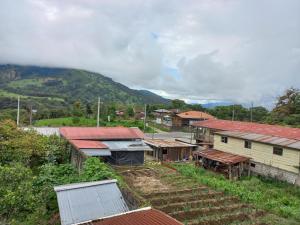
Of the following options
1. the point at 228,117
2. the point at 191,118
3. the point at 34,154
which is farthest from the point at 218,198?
the point at 228,117

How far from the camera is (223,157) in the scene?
84.1ft

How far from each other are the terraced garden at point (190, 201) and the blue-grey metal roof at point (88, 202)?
3.60 m

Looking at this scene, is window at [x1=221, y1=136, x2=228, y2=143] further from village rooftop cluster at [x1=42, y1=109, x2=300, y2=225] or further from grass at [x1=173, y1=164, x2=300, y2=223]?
grass at [x1=173, y1=164, x2=300, y2=223]

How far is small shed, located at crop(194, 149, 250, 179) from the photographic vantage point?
24203 millimetres

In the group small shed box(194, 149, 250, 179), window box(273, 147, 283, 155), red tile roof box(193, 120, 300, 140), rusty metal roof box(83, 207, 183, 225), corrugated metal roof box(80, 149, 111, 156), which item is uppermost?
red tile roof box(193, 120, 300, 140)

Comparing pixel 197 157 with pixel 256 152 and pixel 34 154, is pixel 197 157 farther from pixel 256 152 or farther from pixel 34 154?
pixel 34 154

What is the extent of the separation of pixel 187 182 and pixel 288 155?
8.15 m

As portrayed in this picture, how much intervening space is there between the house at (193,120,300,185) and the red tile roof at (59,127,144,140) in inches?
350

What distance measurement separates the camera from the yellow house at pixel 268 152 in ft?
70.3

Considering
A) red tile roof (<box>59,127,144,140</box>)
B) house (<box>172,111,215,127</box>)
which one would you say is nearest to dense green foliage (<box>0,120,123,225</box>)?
red tile roof (<box>59,127,144,140</box>)

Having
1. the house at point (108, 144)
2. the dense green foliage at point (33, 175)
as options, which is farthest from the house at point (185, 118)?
the dense green foliage at point (33, 175)

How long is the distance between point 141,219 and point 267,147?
58.3 ft

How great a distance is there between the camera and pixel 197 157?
2805cm

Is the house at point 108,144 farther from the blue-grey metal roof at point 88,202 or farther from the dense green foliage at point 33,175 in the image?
the blue-grey metal roof at point 88,202
